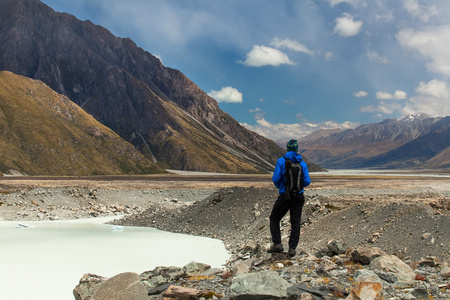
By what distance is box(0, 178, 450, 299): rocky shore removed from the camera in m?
8.23

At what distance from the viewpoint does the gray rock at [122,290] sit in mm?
8227

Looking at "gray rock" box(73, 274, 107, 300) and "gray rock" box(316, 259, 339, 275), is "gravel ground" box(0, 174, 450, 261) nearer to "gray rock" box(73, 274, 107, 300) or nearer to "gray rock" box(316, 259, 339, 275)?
"gray rock" box(316, 259, 339, 275)

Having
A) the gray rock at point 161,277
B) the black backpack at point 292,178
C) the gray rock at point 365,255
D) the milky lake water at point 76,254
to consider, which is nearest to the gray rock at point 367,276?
the gray rock at point 365,255

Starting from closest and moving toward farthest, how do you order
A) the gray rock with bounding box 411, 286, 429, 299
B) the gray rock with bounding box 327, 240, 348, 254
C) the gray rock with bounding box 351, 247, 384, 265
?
the gray rock with bounding box 411, 286, 429, 299
the gray rock with bounding box 351, 247, 384, 265
the gray rock with bounding box 327, 240, 348, 254

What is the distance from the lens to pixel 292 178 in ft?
38.5

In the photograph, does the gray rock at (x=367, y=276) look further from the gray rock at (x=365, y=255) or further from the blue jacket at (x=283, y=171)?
the blue jacket at (x=283, y=171)

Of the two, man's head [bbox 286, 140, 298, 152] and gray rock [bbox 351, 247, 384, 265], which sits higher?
man's head [bbox 286, 140, 298, 152]

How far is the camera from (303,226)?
26.8 meters

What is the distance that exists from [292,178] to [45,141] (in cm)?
16620

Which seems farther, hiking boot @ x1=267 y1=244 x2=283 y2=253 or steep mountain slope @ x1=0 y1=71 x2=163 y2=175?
steep mountain slope @ x1=0 y1=71 x2=163 y2=175

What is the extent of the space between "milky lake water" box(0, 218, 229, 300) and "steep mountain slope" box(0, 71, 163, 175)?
115m

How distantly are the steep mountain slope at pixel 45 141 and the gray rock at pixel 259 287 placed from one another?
143 metres

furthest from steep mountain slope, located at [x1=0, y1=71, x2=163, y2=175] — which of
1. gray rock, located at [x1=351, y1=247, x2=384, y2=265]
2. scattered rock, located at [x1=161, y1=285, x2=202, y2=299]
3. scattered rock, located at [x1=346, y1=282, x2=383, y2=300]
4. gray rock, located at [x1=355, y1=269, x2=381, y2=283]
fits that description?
scattered rock, located at [x1=346, y1=282, x2=383, y2=300]

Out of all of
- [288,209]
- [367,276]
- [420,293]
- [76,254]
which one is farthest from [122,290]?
[76,254]
